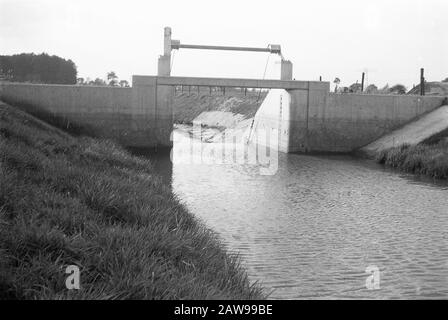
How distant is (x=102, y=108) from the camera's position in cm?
3622

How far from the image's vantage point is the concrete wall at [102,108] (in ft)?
117

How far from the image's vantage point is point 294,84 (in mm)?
38156

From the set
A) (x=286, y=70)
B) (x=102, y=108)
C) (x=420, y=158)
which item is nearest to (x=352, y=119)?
(x=286, y=70)

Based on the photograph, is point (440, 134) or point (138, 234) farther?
point (440, 134)

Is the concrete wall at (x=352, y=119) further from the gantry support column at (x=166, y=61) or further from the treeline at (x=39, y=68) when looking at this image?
the treeline at (x=39, y=68)

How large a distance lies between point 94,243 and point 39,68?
7049 cm

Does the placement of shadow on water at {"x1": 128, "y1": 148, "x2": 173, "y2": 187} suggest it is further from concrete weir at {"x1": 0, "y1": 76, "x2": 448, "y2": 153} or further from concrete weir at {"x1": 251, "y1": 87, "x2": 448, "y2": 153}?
concrete weir at {"x1": 251, "y1": 87, "x2": 448, "y2": 153}

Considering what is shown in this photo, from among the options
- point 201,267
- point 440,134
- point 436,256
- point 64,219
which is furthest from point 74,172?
point 440,134

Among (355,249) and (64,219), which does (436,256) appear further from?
(64,219)

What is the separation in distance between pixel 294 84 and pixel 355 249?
2650 cm

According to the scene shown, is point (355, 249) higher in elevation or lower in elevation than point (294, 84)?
lower

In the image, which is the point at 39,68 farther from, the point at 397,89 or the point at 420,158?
the point at 420,158

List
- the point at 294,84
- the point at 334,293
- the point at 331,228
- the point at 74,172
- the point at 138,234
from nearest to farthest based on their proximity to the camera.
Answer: the point at 138,234 < the point at 334,293 < the point at 74,172 < the point at 331,228 < the point at 294,84

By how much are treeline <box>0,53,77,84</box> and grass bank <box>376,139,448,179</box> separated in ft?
168
